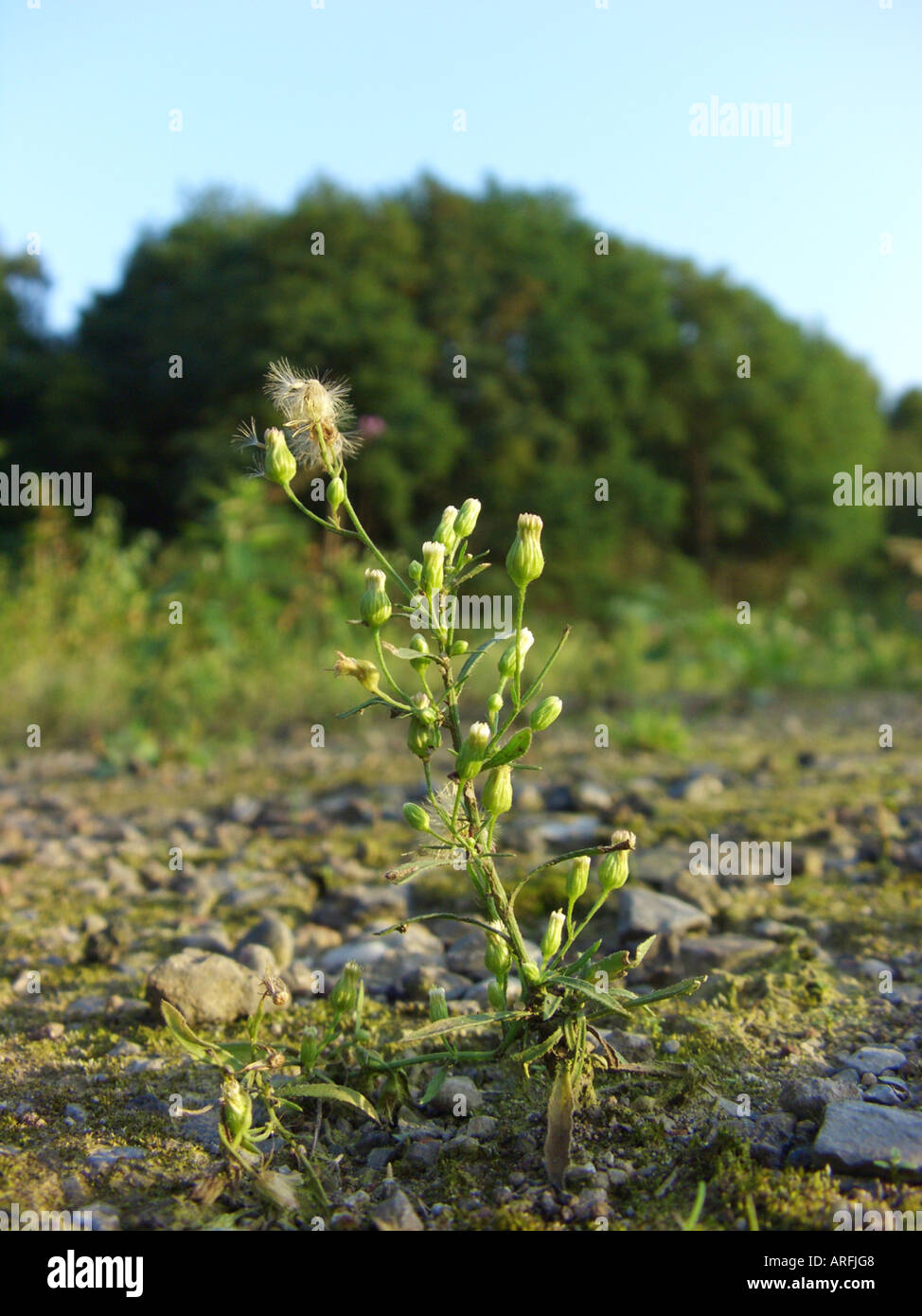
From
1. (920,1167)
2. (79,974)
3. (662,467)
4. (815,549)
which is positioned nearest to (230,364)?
(662,467)

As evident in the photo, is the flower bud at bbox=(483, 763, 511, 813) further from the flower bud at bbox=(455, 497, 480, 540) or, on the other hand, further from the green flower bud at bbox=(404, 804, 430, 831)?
the flower bud at bbox=(455, 497, 480, 540)

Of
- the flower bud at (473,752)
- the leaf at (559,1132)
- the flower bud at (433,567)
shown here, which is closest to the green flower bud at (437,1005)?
the leaf at (559,1132)

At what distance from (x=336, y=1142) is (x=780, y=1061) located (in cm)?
67

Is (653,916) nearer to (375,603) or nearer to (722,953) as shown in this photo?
(722,953)

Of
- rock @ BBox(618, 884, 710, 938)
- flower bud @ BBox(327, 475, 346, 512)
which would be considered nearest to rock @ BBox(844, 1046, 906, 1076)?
rock @ BBox(618, 884, 710, 938)

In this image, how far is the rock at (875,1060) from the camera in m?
1.50

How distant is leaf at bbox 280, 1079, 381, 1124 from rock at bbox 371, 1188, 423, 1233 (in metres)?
0.15

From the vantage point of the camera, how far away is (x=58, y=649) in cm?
562

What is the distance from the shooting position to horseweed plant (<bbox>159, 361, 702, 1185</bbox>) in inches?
49.5

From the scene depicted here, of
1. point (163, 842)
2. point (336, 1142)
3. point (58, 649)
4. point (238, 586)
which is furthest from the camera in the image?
point (58, 649)

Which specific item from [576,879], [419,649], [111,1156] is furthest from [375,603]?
[111,1156]
